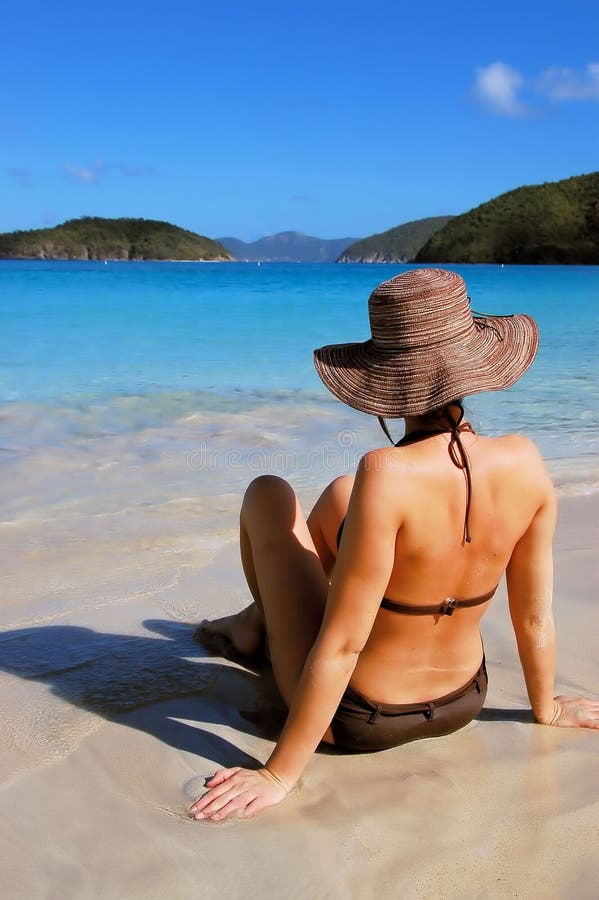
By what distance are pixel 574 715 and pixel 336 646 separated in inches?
35.9

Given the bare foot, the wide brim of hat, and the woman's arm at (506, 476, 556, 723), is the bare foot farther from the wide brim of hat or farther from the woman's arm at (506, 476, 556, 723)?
the wide brim of hat

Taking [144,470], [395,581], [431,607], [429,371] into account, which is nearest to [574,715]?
[431,607]

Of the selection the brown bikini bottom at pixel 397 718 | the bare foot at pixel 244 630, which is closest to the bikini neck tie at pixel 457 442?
the brown bikini bottom at pixel 397 718

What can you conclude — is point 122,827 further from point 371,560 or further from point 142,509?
point 142,509

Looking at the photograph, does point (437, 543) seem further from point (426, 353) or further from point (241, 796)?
point (241, 796)

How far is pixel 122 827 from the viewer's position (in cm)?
190

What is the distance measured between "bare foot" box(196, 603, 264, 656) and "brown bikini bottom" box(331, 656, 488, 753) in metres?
0.60

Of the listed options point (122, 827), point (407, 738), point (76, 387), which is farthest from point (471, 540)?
point (76, 387)

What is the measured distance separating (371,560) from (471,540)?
0.86 feet

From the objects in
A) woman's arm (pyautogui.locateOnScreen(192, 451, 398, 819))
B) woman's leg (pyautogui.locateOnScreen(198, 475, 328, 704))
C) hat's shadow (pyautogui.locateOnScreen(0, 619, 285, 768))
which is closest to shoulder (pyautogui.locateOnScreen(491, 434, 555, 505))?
woman's arm (pyautogui.locateOnScreen(192, 451, 398, 819))

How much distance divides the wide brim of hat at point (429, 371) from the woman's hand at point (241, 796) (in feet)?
2.95

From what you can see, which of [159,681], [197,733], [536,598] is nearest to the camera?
[536,598]

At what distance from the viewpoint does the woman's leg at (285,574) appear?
2.14 metres

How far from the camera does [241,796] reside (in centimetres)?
197
